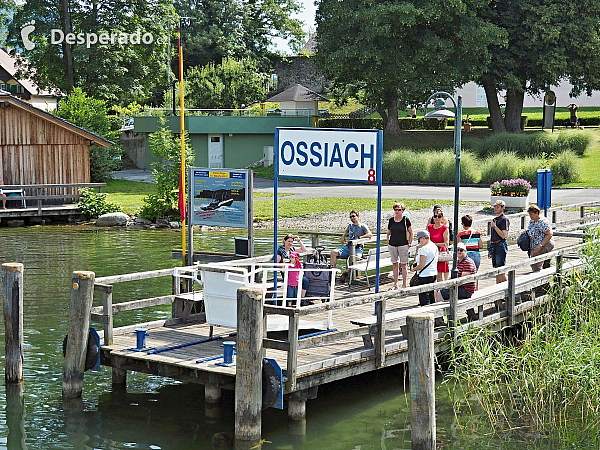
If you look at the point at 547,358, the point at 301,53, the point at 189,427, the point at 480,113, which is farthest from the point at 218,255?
the point at 301,53

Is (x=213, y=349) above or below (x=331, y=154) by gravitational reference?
below

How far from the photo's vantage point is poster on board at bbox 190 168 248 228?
49.0ft

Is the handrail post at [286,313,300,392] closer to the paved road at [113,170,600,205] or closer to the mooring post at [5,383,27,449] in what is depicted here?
the mooring post at [5,383,27,449]

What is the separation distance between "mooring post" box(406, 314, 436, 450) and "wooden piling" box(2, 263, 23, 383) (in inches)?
241

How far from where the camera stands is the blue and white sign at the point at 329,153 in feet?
43.9

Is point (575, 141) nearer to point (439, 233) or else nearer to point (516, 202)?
→ point (516, 202)

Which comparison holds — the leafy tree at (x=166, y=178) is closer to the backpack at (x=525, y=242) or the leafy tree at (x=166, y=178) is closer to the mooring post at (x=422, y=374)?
→ the backpack at (x=525, y=242)

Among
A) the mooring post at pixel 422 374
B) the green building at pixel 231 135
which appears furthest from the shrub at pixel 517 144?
the mooring post at pixel 422 374

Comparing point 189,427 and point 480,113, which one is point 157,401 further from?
point 480,113

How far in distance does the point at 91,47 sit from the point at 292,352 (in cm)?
4326

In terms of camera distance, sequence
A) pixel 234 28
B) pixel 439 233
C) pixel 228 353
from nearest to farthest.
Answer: pixel 228 353
pixel 439 233
pixel 234 28

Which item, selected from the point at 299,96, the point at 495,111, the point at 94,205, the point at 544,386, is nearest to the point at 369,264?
the point at 544,386

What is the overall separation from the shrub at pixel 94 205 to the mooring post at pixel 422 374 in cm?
2640

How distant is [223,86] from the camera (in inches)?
2318
